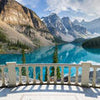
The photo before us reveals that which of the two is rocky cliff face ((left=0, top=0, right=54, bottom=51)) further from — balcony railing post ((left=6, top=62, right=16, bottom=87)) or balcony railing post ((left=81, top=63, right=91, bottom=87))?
balcony railing post ((left=81, top=63, right=91, bottom=87))

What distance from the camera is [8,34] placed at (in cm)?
12369

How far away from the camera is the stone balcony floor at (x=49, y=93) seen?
518 cm

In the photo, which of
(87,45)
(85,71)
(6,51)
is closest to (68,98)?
(85,71)

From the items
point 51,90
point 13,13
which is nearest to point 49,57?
point 51,90

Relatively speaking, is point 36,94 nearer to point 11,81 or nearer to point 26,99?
point 26,99

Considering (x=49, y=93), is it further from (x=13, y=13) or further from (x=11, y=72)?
(x=13, y=13)

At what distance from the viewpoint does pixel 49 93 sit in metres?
5.52

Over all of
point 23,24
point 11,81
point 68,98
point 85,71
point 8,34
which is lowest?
point 68,98

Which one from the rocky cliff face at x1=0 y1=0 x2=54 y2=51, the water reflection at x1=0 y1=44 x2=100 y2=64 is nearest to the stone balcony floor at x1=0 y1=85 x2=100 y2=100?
the water reflection at x1=0 y1=44 x2=100 y2=64

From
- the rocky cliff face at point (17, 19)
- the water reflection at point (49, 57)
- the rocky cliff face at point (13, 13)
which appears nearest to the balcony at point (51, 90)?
the water reflection at point (49, 57)

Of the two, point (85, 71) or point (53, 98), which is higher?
point (85, 71)

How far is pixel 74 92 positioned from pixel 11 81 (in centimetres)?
361

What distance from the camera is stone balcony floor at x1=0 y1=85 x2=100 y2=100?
5184mm

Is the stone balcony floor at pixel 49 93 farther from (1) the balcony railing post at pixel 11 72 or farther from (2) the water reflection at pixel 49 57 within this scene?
(2) the water reflection at pixel 49 57
